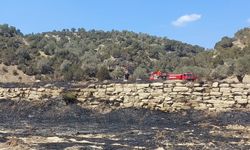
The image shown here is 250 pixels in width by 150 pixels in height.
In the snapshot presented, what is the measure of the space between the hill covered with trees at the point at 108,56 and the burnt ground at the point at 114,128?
15529mm

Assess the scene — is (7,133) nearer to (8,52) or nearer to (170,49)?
(8,52)

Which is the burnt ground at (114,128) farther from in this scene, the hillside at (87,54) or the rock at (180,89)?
the hillside at (87,54)

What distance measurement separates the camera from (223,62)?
152ft

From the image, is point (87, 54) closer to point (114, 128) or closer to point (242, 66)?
point (242, 66)

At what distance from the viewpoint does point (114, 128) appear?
1792cm

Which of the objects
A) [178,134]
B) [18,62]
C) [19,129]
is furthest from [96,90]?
[18,62]

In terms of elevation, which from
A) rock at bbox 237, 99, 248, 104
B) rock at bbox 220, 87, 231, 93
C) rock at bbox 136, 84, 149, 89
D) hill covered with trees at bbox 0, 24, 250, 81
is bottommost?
rock at bbox 237, 99, 248, 104

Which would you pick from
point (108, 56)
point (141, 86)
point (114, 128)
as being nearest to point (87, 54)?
point (108, 56)

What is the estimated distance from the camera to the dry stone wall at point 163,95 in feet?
68.4

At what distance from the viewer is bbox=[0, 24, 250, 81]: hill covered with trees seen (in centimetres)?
4284

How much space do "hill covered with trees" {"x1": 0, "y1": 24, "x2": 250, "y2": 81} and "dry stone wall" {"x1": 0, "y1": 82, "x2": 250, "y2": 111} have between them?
1387cm

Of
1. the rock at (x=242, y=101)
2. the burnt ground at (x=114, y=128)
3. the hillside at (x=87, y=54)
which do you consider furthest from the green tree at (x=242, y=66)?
the burnt ground at (x=114, y=128)

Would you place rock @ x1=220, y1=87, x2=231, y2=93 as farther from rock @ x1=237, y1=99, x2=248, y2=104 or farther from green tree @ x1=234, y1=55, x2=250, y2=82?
green tree @ x1=234, y1=55, x2=250, y2=82

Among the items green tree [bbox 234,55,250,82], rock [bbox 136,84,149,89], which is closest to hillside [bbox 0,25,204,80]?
green tree [bbox 234,55,250,82]
